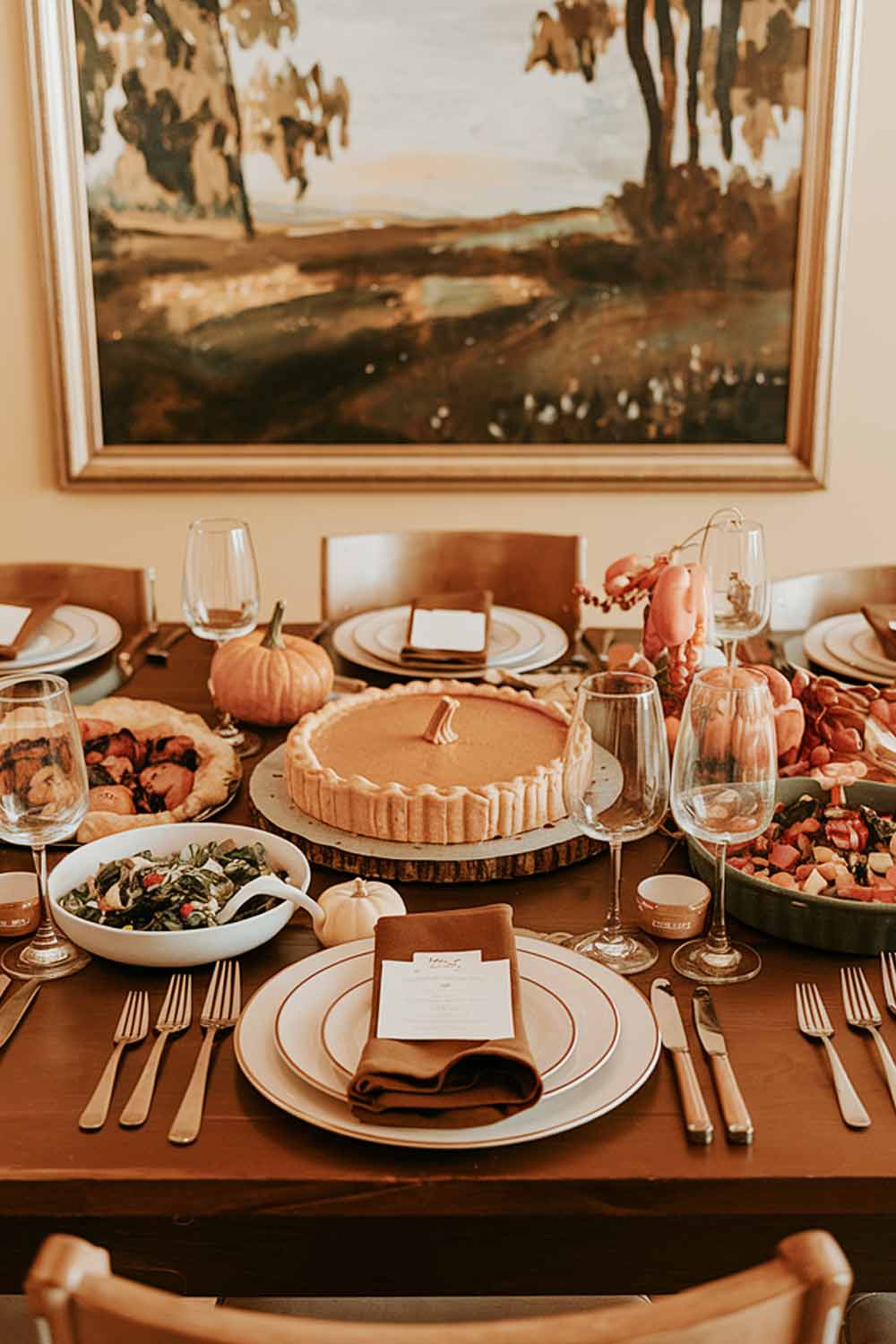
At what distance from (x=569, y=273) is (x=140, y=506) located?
50.6 inches

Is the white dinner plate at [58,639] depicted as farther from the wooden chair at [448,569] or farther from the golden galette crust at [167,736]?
the wooden chair at [448,569]

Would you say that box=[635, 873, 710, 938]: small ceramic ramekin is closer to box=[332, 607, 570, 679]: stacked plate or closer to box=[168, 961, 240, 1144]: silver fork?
box=[168, 961, 240, 1144]: silver fork

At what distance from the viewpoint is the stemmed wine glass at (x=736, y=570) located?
192 cm

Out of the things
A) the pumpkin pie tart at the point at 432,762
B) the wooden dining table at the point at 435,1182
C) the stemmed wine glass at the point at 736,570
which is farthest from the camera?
the stemmed wine glass at the point at 736,570

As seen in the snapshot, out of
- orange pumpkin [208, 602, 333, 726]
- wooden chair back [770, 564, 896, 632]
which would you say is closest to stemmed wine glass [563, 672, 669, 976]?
orange pumpkin [208, 602, 333, 726]

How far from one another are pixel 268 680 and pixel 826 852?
837 millimetres

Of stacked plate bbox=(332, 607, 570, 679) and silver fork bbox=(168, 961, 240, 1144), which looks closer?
silver fork bbox=(168, 961, 240, 1144)

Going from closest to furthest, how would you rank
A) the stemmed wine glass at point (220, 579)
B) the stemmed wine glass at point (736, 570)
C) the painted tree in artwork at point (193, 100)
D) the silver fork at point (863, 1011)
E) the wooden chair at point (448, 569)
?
1. the silver fork at point (863, 1011)
2. the stemmed wine glass at point (736, 570)
3. the stemmed wine glass at point (220, 579)
4. the wooden chair at point (448, 569)
5. the painted tree in artwork at point (193, 100)

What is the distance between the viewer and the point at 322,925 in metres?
1.38

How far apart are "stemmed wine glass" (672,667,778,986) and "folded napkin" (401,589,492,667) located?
0.91m

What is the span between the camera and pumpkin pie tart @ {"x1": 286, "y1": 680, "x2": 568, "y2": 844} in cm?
155

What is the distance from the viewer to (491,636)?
2398 mm

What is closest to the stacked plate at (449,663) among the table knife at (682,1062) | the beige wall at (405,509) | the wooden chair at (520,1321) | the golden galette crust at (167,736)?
the golden galette crust at (167,736)

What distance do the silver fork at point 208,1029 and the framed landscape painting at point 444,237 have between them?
97.3 inches
